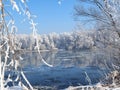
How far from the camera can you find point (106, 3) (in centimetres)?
1377

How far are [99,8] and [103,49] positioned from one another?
2248 mm

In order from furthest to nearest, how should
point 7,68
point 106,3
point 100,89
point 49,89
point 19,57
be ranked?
point 49,89 → point 106,3 → point 100,89 → point 7,68 → point 19,57

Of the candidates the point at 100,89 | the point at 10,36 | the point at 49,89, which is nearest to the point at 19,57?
the point at 10,36

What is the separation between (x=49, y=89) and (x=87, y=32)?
12.1 feet

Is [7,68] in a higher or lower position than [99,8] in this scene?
lower

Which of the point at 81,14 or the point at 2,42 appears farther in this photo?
the point at 81,14

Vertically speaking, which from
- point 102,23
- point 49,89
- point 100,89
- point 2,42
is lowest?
point 49,89

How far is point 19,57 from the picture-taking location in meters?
1.22

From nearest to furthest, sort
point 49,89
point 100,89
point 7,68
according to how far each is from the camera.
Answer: point 7,68 < point 100,89 < point 49,89

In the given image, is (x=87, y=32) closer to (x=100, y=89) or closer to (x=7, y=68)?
(x=100, y=89)

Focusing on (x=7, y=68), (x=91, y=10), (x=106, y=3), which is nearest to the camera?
(x=7, y=68)

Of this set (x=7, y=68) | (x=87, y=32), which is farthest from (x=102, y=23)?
(x=7, y=68)

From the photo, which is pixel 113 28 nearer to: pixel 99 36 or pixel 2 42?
pixel 99 36

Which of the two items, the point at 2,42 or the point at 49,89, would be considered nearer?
the point at 2,42
